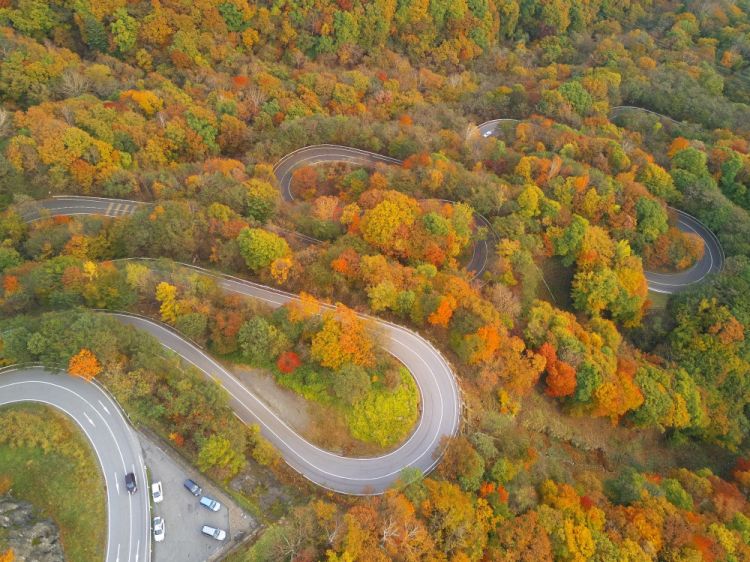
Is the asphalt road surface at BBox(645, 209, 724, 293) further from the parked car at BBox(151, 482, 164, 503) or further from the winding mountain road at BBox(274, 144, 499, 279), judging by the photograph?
the parked car at BBox(151, 482, 164, 503)

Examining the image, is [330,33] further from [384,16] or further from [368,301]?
[368,301]

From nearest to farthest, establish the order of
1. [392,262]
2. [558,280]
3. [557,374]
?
1. [557,374]
2. [392,262]
3. [558,280]

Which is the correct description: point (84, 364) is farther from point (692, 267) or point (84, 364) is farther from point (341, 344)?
point (692, 267)

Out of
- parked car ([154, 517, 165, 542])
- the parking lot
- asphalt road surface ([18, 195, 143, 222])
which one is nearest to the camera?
the parking lot

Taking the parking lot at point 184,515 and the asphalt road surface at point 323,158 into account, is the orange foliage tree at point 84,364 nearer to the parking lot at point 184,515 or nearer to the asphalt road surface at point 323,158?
the parking lot at point 184,515

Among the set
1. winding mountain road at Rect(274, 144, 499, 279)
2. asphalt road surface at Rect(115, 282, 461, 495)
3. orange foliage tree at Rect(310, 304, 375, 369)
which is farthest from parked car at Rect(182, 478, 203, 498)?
winding mountain road at Rect(274, 144, 499, 279)

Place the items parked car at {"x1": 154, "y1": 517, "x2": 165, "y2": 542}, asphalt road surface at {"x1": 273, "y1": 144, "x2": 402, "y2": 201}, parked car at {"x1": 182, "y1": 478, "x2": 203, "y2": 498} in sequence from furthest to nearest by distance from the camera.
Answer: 1. asphalt road surface at {"x1": 273, "y1": 144, "x2": 402, "y2": 201}
2. parked car at {"x1": 182, "y1": 478, "x2": 203, "y2": 498}
3. parked car at {"x1": 154, "y1": 517, "x2": 165, "y2": 542}

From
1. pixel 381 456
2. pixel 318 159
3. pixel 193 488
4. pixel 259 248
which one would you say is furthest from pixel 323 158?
pixel 193 488
